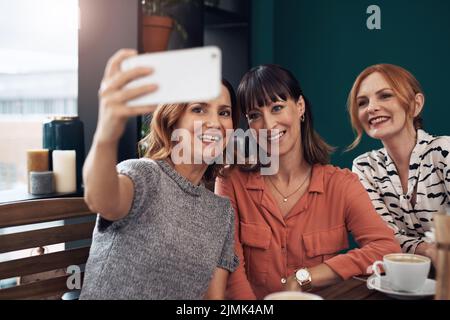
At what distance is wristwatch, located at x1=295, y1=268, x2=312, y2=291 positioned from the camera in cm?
132

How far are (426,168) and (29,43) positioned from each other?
5.64 ft

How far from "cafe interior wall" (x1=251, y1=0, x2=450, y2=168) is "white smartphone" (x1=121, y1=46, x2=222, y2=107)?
2.49m

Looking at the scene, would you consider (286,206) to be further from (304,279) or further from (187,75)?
(187,75)

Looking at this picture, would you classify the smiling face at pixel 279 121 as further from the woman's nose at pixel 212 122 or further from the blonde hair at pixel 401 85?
the blonde hair at pixel 401 85

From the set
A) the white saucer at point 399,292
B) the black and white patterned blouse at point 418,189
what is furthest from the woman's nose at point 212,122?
the black and white patterned blouse at point 418,189

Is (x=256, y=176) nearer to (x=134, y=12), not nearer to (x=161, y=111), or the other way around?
(x=161, y=111)

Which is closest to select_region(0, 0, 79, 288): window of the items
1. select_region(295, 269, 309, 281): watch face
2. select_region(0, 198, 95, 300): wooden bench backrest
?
select_region(0, 198, 95, 300): wooden bench backrest

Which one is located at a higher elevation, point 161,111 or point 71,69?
point 71,69

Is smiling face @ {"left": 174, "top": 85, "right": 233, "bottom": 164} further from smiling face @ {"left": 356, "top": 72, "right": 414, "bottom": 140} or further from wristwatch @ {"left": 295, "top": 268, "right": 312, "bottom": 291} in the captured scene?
smiling face @ {"left": 356, "top": 72, "right": 414, "bottom": 140}

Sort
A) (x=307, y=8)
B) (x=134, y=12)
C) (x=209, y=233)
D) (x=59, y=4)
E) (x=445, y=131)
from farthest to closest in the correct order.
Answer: (x=307, y=8) → (x=445, y=131) → (x=59, y=4) → (x=134, y=12) → (x=209, y=233)

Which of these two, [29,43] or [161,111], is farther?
[29,43]

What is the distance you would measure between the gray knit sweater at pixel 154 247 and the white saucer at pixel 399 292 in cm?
36

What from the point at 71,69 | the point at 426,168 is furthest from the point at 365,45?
the point at 71,69

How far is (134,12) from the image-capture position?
2111 millimetres
